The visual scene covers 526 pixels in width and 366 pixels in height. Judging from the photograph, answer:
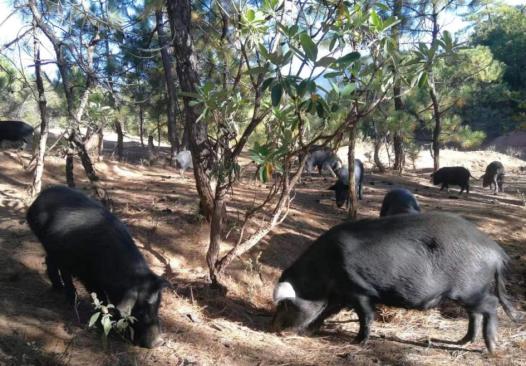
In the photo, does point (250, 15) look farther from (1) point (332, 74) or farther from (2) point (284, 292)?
(2) point (284, 292)

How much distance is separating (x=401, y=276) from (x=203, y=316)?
1.78 metres

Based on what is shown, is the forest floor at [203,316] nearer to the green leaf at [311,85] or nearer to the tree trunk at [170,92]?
the green leaf at [311,85]

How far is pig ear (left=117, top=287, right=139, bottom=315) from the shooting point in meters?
3.61

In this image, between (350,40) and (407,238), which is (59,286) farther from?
(350,40)

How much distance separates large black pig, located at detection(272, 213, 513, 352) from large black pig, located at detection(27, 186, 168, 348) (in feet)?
3.82

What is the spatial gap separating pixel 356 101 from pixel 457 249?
158 centimetres

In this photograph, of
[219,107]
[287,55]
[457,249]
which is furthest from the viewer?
[457,249]

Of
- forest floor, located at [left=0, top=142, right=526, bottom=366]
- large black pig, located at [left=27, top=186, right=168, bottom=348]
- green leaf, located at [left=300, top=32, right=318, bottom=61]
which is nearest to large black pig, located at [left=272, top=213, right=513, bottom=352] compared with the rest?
forest floor, located at [left=0, top=142, right=526, bottom=366]

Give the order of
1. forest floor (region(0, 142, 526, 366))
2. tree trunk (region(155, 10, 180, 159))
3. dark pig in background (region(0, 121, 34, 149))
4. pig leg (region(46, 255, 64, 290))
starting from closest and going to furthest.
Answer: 1. forest floor (region(0, 142, 526, 366))
2. pig leg (region(46, 255, 64, 290))
3. tree trunk (region(155, 10, 180, 159))
4. dark pig in background (region(0, 121, 34, 149))

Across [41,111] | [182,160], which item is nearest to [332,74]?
[41,111]

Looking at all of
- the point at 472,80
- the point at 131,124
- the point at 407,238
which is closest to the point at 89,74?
the point at 407,238

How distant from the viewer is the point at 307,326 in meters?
4.40

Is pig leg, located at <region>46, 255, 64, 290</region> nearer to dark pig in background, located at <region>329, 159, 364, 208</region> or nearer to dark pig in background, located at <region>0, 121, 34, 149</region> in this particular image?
dark pig in background, located at <region>329, 159, 364, 208</region>

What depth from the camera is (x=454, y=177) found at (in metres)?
13.5
